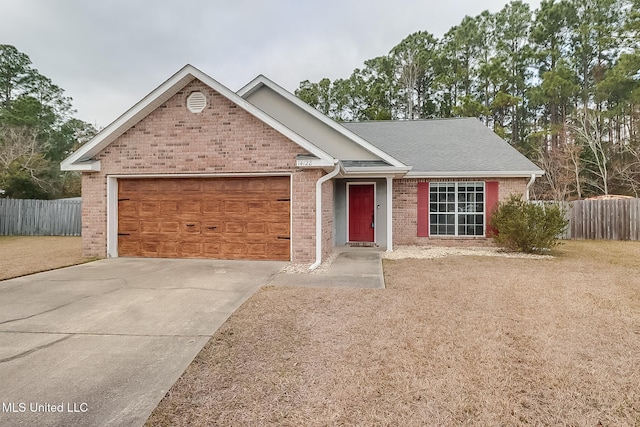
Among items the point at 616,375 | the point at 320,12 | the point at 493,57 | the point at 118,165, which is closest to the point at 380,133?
the point at 320,12

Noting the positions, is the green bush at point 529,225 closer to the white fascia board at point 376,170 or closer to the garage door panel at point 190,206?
the white fascia board at point 376,170

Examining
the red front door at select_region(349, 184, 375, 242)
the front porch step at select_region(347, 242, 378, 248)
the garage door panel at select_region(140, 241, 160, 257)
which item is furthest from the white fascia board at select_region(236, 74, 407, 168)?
the garage door panel at select_region(140, 241, 160, 257)

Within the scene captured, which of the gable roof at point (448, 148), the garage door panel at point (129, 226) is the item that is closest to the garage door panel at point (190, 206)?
the garage door panel at point (129, 226)

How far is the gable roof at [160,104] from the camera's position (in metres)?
8.15

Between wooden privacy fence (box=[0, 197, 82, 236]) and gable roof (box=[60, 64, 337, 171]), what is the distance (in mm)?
9726

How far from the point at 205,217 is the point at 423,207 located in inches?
301

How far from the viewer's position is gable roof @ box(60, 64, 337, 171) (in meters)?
8.15

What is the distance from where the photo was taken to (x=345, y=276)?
7.11 meters

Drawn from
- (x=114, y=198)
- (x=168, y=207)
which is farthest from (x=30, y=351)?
(x=114, y=198)

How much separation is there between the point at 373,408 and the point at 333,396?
335 millimetres

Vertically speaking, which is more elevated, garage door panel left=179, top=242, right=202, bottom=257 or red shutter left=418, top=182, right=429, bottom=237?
red shutter left=418, top=182, right=429, bottom=237

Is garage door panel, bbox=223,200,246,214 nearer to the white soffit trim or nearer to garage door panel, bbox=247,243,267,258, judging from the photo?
garage door panel, bbox=247,243,267,258

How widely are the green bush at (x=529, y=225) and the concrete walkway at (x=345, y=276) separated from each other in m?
4.43

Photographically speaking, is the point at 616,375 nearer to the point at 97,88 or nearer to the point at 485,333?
the point at 485,333
